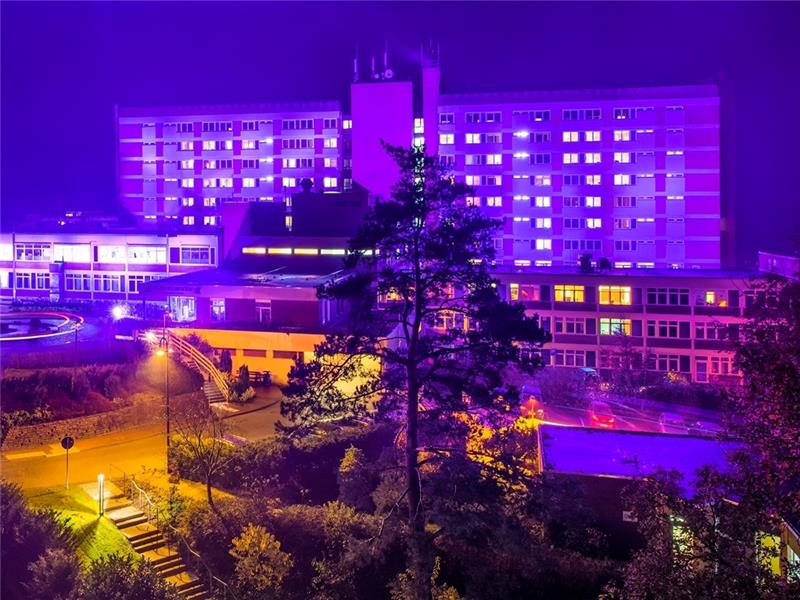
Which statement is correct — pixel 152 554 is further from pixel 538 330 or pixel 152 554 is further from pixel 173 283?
pixel 173 283

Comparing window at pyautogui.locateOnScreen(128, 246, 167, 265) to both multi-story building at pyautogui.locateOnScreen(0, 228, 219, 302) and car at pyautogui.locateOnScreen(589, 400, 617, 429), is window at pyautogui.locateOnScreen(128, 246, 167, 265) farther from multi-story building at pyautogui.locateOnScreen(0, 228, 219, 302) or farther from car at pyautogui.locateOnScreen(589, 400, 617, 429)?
car at pyautogui.locateOnScreen(589, 400, 617, 429)

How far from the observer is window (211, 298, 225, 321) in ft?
112

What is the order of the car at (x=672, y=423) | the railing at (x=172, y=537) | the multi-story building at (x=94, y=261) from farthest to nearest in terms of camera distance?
the multi-story building at (x=94, y=261), the car at (x=672, y=423), the railing at (x=172, y=537)

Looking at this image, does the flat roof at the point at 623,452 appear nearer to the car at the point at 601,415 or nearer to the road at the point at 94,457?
the car at the point at 601,415

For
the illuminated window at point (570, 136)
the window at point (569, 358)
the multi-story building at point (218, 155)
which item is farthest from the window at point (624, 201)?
the multi-story building at point (218, 155)

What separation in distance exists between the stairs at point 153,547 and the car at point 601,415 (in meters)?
16.1

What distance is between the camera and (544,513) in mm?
11984

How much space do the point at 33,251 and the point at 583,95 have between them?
3839cm

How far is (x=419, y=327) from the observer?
523 inches

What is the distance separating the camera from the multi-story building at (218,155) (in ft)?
178

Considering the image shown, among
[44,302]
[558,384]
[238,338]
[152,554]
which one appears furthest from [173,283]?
[152,554]

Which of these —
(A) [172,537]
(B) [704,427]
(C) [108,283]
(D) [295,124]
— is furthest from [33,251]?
(B) [704,427]

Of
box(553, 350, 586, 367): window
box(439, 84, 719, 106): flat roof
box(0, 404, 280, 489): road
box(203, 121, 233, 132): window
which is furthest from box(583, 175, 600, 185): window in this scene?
box(0, 404, 280, 489): road

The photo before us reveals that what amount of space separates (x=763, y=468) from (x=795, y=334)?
166 centimetres
